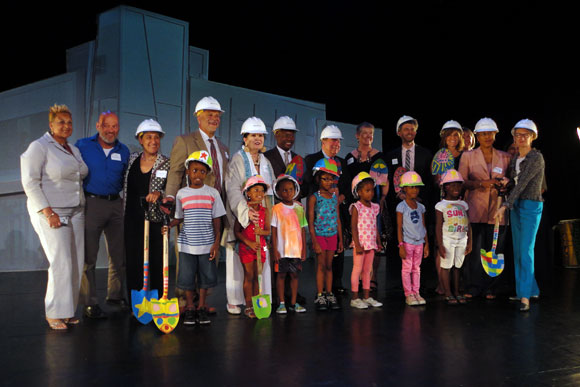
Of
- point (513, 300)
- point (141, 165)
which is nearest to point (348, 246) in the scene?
point (513, 300)

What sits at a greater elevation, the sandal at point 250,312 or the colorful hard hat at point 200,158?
the colorful hard hat at point 200,158

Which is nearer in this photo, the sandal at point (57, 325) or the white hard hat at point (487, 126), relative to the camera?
the sandal at point (57, 325)

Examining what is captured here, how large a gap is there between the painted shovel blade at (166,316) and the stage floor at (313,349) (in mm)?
87

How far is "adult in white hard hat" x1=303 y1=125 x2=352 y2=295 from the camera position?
448 cm

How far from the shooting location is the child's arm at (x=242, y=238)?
376 centimetres

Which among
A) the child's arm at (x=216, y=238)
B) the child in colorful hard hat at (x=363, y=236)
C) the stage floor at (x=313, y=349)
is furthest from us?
the child in colorful hard hat at (x=363, y=236)

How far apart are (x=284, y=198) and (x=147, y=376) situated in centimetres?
193

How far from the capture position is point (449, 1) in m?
7.34

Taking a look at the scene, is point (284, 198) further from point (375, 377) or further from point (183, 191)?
point (375, 377)

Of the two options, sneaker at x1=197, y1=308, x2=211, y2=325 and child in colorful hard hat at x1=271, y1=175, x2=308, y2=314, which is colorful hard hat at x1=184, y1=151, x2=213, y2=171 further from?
sneaker at x1=197, y1=308, x2=211, y2=325

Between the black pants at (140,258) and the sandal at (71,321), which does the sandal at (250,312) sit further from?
the sandal at (71,321)

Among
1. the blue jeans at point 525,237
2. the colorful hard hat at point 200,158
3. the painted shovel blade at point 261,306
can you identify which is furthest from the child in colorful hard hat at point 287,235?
the blue jeans at point 525,237

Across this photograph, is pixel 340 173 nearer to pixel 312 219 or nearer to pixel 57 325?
pixel 312 219

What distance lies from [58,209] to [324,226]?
2074 millimetres
